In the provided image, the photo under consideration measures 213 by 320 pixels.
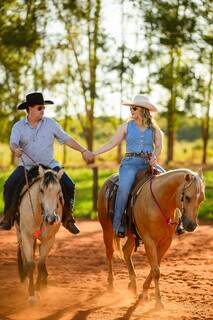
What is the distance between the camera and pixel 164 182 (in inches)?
323

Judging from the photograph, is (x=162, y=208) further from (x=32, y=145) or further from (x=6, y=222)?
(x=6, y=222)

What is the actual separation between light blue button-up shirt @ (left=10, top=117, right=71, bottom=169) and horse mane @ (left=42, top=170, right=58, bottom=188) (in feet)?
3.12

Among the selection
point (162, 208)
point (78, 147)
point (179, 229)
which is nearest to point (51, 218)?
point (162, 208)

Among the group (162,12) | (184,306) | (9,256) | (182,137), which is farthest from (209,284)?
(182,137)

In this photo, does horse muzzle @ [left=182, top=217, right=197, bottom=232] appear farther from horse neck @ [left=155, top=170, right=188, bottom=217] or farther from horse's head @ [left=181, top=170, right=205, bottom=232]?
horse neck @ [left=155, top=170, right=188, bottom=217]

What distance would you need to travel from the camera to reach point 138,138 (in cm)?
880

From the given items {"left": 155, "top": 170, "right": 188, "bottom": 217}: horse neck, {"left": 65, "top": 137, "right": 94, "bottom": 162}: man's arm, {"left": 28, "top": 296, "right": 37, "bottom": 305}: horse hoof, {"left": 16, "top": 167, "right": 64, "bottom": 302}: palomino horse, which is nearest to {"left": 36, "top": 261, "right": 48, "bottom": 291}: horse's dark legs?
{"left": 16, "top": 167, "right": 64, "bottom": 302}: palomino horse

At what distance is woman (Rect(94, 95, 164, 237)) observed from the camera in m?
8.82

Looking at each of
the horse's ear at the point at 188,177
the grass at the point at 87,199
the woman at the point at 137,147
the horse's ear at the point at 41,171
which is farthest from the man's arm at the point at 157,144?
the grass at the point at 87,199

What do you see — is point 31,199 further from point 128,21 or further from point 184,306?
point 128,21

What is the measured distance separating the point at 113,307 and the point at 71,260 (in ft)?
12.1

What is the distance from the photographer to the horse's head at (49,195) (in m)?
7.78

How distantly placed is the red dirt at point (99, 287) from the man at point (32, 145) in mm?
1258

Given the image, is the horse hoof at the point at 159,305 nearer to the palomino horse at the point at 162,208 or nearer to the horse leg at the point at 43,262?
the palomino horse at the point at 162,208
